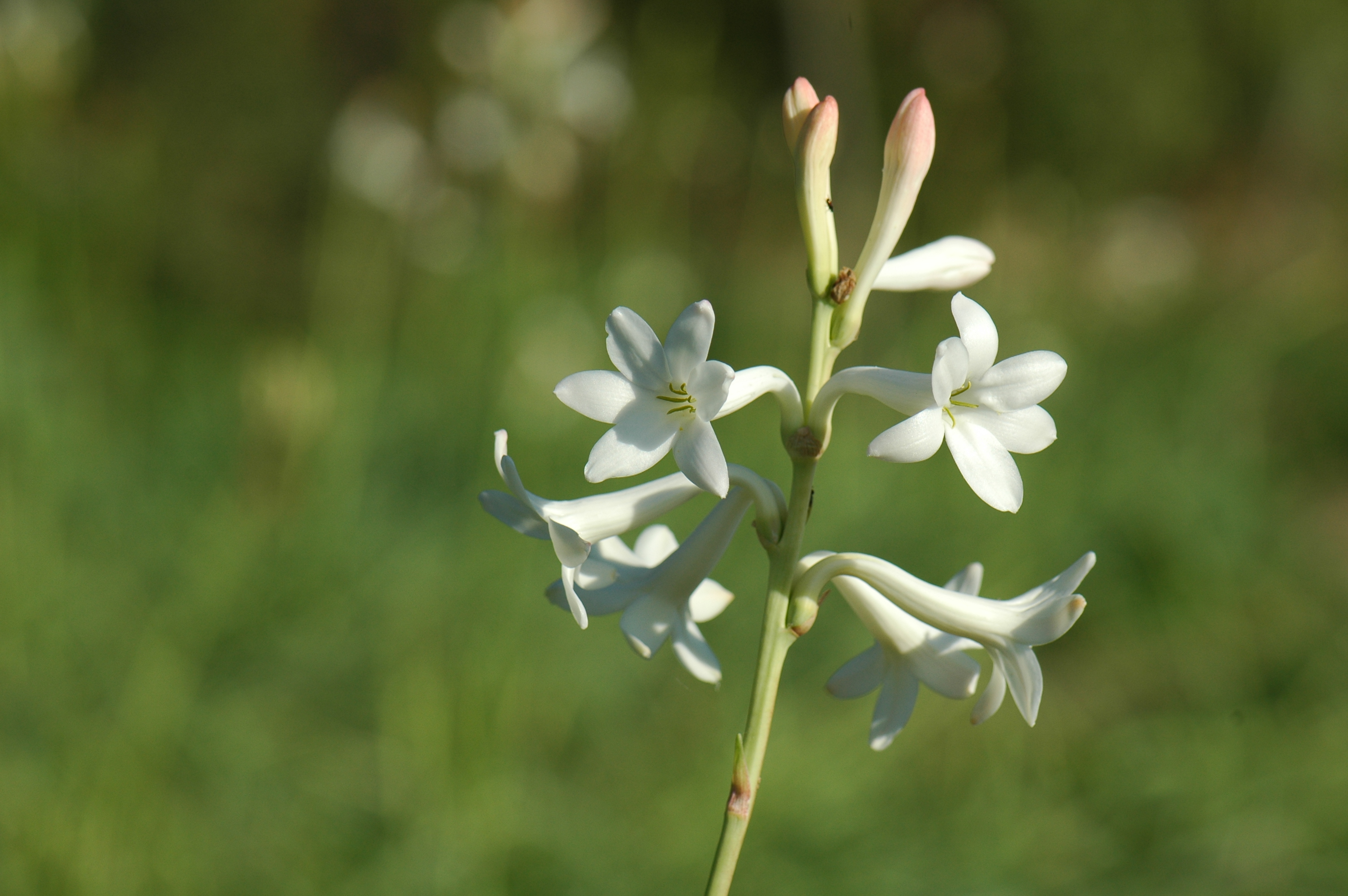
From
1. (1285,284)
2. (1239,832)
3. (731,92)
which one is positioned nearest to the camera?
(1239,832)

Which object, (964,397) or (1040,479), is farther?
(1040,479)

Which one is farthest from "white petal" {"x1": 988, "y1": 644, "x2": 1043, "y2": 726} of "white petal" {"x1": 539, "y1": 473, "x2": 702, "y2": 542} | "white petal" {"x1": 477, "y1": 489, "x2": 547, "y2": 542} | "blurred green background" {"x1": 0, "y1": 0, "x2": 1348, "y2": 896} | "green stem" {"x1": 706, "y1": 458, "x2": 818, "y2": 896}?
"blurred green background" {"x1": 0, "y1": 0, "x2": 1348, "y2": 896}

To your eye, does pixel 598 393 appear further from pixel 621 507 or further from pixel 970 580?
pixel 970 580

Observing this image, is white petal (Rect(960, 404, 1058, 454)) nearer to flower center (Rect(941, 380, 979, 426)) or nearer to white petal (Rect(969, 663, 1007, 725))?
flower center (Rect(941, 380, 979, 426))

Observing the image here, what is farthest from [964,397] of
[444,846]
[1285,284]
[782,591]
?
[1285,284]

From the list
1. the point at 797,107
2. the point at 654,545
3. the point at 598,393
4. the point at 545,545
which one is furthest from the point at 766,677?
the point at 545,545

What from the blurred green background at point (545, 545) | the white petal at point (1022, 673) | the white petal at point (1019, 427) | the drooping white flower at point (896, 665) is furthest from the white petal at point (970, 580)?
the blurred green background at point (545, 545)

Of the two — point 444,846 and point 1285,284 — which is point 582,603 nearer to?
point 444,846
